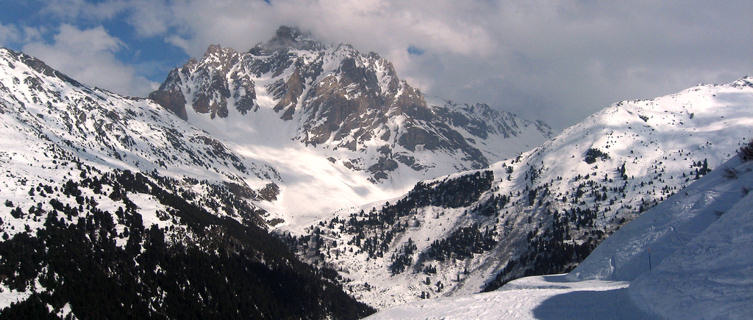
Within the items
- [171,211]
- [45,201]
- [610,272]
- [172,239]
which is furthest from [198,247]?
[610,272]

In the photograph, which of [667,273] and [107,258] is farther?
[107,258]

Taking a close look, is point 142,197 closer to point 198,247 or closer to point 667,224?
point 198,247

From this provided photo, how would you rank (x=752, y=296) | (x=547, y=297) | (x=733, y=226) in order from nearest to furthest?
1. (x=752, y=296)
2. (x=733, y=226)
3. (x=547, y=297)

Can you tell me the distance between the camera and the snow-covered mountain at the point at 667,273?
72.7 ft

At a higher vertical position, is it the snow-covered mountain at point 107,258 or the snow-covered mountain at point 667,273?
the snow-covered mountain at point 107,258

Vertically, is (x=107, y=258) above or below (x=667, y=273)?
above

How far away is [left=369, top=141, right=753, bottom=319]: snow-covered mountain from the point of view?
872 inches

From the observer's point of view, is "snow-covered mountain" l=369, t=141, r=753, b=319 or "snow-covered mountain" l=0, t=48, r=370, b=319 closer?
"snow-covered mountain" l=369, t=141, r=753, b=319

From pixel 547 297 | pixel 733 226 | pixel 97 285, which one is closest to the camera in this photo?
pixel 733 226

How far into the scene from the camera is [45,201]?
151000 millimetres

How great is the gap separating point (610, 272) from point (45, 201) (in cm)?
16419

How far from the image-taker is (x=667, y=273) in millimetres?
25141

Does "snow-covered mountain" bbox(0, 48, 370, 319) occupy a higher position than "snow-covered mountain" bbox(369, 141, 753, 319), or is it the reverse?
"snow-covered mountain" bbox(0, 48, 370, 319)

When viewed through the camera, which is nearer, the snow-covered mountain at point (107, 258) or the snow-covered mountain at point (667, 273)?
the snow-covered mountain at point (667, 273)
